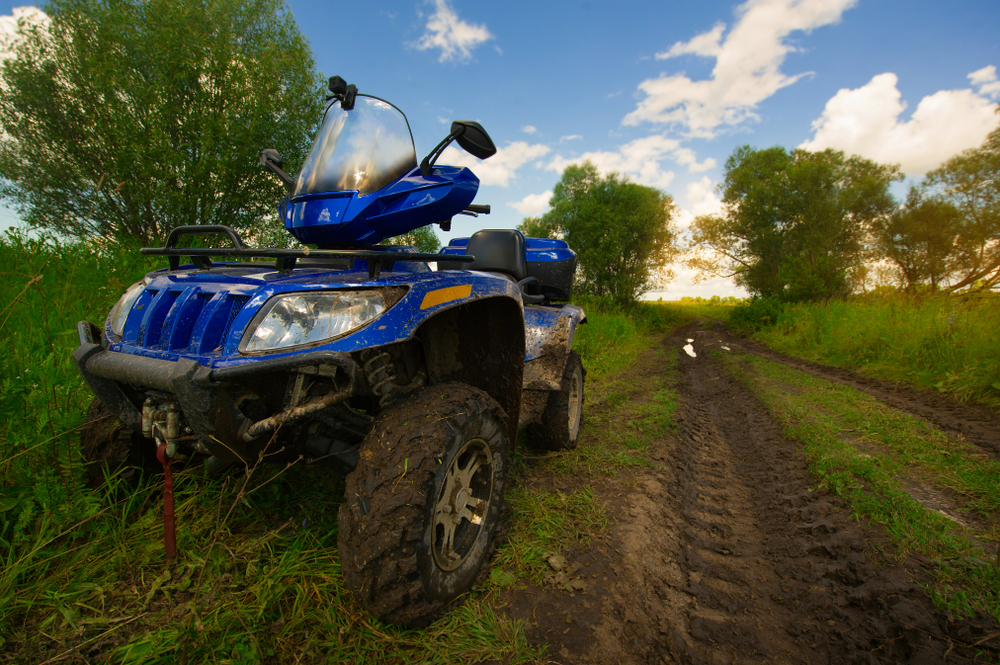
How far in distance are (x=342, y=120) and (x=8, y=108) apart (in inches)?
501

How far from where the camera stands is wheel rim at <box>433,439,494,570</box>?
1724 millimetres

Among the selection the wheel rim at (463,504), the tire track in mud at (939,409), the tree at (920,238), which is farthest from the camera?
the tree at (920,238)

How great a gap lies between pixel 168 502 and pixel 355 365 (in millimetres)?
950

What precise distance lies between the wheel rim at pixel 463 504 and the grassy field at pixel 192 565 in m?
0.20

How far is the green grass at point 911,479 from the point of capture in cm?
194

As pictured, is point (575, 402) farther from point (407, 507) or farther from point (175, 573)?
point (175, 573)

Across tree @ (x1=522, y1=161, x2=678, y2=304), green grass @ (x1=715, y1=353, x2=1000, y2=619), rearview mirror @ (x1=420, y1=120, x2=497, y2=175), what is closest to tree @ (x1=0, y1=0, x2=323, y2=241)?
rearview mirror @ (x1=420, y1=120, x2=497, y2=175)

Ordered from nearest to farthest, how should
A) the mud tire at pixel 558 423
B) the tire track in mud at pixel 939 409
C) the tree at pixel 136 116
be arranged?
the mud tire at pixel 558 423
the tire track in mud at pixel 939 409
the tree at pixel 136 116

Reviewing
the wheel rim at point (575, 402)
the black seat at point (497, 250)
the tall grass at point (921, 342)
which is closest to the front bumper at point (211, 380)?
the black seat at point (497, 250)

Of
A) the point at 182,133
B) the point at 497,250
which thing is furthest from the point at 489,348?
the point at 182,133

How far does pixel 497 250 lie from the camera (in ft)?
9.86

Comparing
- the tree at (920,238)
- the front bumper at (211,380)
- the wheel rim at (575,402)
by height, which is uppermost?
the tree at (920,238)

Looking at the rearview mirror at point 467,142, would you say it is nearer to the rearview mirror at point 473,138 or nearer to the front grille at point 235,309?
the rearview mirror at point 473,138

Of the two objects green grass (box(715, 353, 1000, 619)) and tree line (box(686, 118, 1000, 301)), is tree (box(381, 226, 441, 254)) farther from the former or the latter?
tree line (box(686, 118, 1000, 301))
